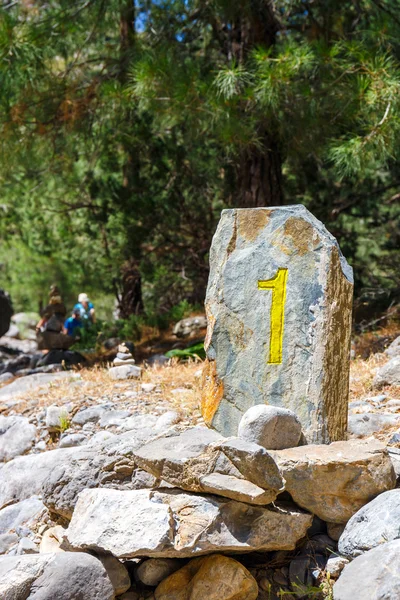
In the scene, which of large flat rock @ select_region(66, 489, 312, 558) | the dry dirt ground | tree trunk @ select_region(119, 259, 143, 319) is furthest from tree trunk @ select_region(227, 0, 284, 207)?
large flat rock @ select_region(66, 489, 312, 558)

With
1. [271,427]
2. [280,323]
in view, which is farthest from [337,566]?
[280,323]

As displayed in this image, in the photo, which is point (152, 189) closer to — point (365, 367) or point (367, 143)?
point (367, 143)

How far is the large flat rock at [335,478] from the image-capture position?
3373 millimetres

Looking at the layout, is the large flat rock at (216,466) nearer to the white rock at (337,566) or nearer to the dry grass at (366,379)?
the white rock at (337,566)

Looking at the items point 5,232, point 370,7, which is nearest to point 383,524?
point 370,7

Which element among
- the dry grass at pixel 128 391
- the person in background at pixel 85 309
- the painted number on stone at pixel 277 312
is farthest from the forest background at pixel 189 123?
the painted number on stone at pixel 277 312

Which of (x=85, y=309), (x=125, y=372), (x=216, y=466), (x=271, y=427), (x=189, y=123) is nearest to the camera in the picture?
(x=216, y=466)

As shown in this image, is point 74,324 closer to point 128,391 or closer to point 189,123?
point 189,123

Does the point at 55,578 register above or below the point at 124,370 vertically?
below

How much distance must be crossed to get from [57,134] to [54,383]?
9.90 feet

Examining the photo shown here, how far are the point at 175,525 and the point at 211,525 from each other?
6.7 inches

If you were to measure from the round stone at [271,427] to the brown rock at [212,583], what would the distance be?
599mm

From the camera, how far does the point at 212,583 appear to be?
3.27 metres

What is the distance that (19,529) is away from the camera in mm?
4094
